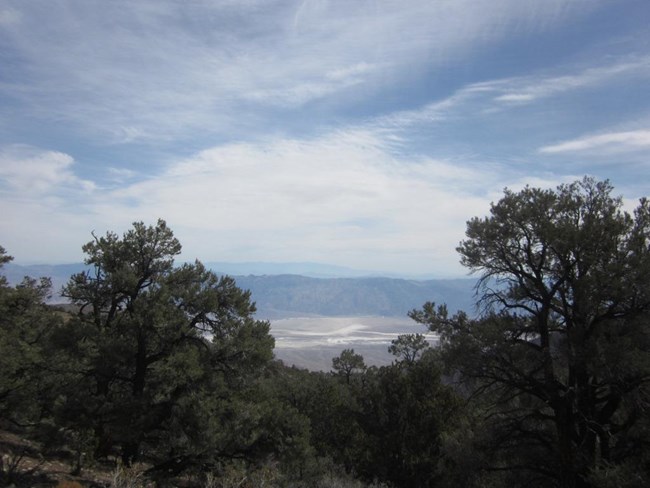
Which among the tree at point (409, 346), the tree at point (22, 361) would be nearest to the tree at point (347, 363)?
the tree at point (409, 346)

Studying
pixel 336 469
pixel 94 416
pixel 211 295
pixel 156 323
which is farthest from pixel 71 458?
pixel 336 469

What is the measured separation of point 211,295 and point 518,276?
33.2ft

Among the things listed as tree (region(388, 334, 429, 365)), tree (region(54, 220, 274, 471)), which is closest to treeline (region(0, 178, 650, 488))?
tree (region(54, 220, 274, 471))

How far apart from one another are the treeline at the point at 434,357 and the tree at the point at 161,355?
0.05 meters

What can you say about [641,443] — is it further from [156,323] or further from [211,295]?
[156,323]

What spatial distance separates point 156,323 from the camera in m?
14.3

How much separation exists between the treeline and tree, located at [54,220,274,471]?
0.05 meters

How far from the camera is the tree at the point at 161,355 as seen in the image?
14.1m

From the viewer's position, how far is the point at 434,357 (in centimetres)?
1608

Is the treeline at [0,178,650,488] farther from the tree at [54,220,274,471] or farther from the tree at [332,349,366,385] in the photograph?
the tree at [332,349,366,385]

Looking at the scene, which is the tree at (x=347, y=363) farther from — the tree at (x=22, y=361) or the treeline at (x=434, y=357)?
the tree at (x=22, y=361)

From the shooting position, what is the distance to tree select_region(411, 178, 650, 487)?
12.4 metres

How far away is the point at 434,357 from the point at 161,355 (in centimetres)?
928

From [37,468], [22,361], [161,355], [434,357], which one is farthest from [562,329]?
[22,361]
